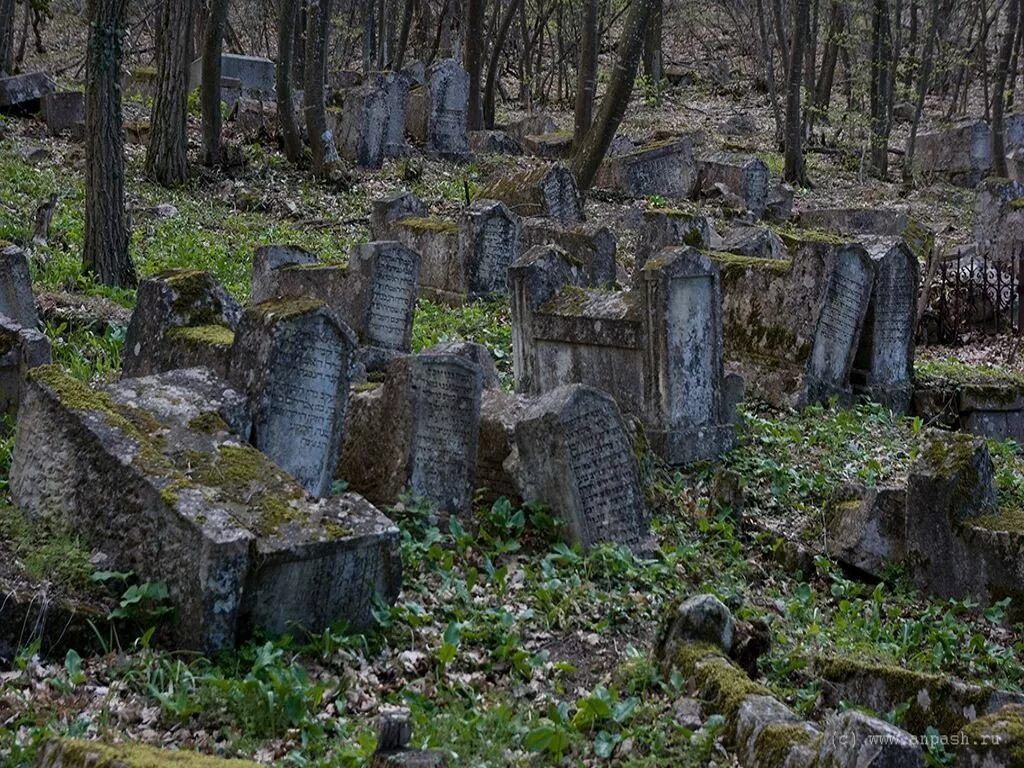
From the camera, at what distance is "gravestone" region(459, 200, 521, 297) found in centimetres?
1463

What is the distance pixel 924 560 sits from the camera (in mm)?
8148

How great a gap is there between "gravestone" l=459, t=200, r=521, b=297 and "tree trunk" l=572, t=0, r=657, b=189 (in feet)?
15.4

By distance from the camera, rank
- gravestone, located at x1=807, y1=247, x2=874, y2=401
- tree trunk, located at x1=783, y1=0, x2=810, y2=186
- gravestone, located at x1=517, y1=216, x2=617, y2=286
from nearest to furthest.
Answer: gravestone, located at x1=807, y1=247, x2=874, y2=401 → gravestone, located at x1=517, y1=216, x2=617, y2=286 → tree trunk, located at x1=783, y1=0, x2=810, y2=186

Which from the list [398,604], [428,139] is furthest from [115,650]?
[428,139]

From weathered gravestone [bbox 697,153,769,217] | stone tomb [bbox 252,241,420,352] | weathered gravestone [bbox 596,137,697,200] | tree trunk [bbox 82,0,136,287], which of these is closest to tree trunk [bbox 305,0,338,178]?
weathered gravestone [bbox 596,137,697,200]

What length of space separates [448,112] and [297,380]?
1753 centimetres

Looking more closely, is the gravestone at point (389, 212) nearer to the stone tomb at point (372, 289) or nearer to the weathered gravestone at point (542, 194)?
the weathered gravestone at point (542, 194)

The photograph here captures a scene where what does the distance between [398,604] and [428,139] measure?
718 inches

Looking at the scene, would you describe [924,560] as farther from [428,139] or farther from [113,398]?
[428,139]

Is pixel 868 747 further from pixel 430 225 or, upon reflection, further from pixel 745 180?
pixel 745 180

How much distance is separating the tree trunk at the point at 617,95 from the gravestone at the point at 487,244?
4.68m

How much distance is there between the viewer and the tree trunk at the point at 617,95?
1841cm

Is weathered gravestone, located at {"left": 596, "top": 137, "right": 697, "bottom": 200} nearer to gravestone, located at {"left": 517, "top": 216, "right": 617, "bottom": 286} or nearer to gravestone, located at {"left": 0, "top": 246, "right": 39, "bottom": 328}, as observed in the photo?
gravestone, located at {"left": 517, "top": 216, "right": 617, "bottom": 286}

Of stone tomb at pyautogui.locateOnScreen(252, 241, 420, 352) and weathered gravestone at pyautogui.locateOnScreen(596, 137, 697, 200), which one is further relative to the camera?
weathered gravestone at pyautogui.locateOnScreen(596, 137, 697, 200)
